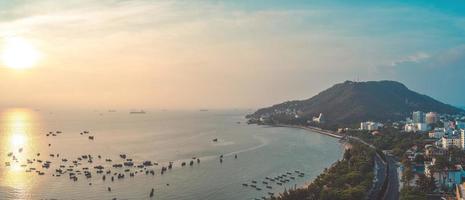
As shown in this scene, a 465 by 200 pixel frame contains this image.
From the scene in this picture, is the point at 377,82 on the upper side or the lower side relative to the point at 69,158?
upper

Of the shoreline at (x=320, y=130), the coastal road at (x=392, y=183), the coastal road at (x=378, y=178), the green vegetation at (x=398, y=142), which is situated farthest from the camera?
the shoreline at (x=320, y=130)

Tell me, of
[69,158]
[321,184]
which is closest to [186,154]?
[69,158]

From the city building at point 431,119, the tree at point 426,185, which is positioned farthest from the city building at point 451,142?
the city building at point 431,119

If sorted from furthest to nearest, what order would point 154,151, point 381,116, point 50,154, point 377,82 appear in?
point 377,82, point 381,116, point 154,151, point 50,154

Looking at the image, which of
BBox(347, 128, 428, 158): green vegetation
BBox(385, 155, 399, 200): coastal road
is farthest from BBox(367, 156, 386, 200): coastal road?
BBox(347, 128, 428, 158): green vegetation

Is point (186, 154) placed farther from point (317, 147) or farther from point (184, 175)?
point (317, 147)

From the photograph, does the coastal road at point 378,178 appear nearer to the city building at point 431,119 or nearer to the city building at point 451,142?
the city building at point 451,142

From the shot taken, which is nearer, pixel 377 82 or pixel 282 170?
pixel 282 170
